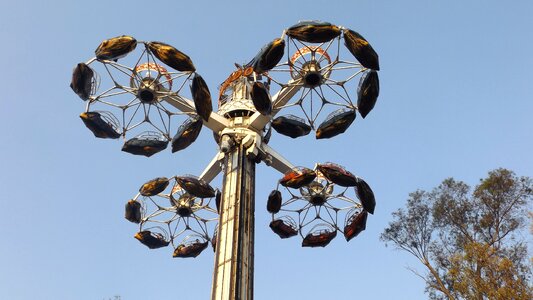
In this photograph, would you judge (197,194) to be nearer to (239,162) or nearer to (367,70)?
(239,162)

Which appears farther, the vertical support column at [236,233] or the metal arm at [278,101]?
the metal arm at [278,101]

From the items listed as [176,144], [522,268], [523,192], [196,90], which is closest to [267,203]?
[176,144]

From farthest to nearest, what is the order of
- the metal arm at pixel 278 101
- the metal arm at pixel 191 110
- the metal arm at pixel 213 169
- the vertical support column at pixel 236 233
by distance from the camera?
the metal arm at pixel 213 169 → the metal arm at pixel 191 110 → the metal arm at pixel 278 101 → the vertical support column at pixel 236 233

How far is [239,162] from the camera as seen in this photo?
1838cm

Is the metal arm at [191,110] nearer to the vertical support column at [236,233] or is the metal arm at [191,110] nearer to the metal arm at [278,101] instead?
the metal arm at [278,101]

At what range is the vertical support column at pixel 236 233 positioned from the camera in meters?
15.8

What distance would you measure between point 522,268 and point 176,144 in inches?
470

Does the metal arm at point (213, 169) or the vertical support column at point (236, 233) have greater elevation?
the metal arm at point (213, 169)

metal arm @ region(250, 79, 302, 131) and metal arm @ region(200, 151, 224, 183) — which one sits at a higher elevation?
metal arm @ region(250, 79, 302, 131)

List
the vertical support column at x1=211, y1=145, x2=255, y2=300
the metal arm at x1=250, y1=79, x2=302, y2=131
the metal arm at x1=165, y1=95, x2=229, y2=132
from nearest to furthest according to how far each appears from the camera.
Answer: the vertical support column at x1=211, y1=145, x2=255, y2=300
the metal arm at x1=250, y1=79, x2=302, y2=131
the metal arm at x1=165, y1=95, x2=229, y2=132

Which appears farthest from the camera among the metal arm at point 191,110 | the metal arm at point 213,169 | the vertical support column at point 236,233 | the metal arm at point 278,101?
the metal arm at point 213,169

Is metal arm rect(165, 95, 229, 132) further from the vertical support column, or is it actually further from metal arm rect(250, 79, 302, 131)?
the vertical support column

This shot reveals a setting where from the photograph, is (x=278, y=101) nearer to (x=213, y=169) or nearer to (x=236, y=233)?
(x=213, y=169)

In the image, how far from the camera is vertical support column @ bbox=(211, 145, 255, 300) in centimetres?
1580
